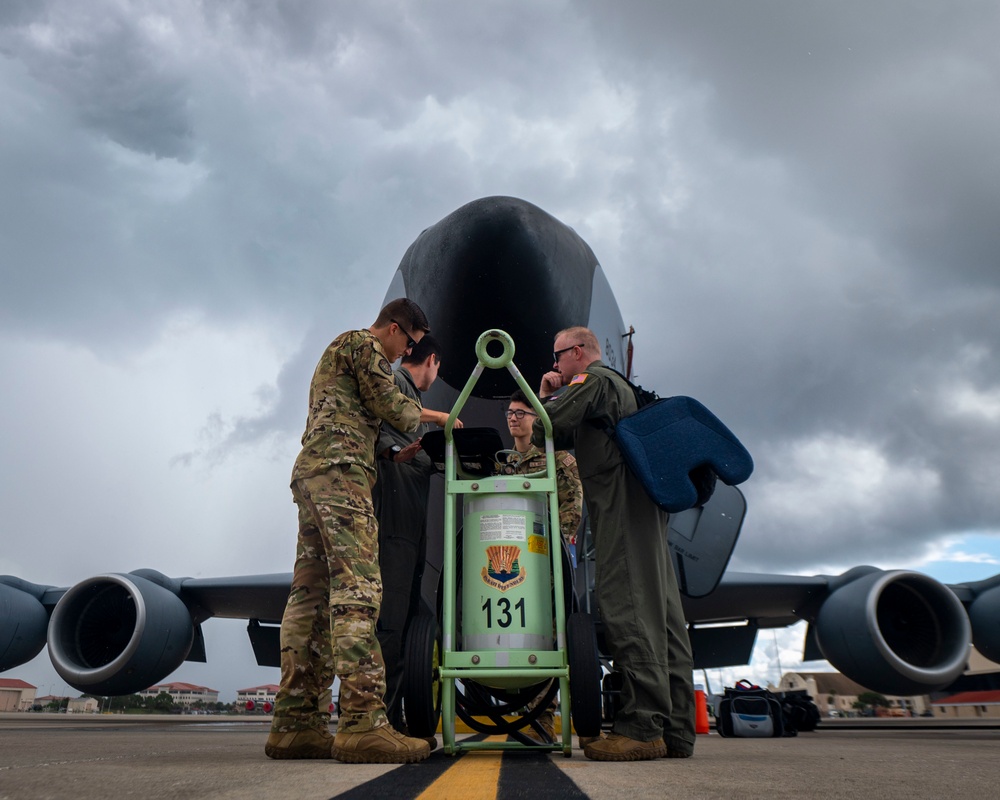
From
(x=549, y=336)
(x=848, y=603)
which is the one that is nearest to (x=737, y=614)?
(x=848, y=603)

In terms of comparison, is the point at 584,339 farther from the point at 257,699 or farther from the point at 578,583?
the point at 257,699

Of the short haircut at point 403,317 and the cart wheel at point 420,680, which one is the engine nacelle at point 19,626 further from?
the cart wheel at point 420,680

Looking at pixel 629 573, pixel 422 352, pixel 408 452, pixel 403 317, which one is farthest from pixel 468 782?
pixel 422 352

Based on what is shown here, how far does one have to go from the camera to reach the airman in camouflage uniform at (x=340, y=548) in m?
2.18

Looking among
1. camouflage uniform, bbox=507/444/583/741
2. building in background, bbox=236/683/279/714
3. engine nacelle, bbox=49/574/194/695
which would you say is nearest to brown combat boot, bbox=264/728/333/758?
camouflage uniform, bbox=507/444/583/741

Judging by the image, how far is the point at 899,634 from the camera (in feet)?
20.5

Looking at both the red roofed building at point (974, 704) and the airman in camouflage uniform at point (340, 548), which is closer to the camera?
the airman in camouflage uniform at point (340, 548)

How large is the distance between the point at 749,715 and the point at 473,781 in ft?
13.1

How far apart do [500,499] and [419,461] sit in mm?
920

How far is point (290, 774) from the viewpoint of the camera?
1.59 metres

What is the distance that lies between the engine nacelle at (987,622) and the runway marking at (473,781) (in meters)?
6.19

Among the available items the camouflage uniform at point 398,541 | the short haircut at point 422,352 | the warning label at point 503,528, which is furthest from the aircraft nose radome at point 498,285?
the warning label at point 503,528

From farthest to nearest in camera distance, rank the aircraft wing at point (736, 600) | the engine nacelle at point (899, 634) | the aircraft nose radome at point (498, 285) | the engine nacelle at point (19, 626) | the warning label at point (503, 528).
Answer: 1. the engine nacelle at point (19, 626)
2. the aircraft wing at point (736, 600)
3. the engine nacelle at point (899, 634)
4. the aircraft nose radome at point (498, 285)
5. the warning label at point (503, 528)

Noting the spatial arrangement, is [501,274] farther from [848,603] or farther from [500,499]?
[848,603]
